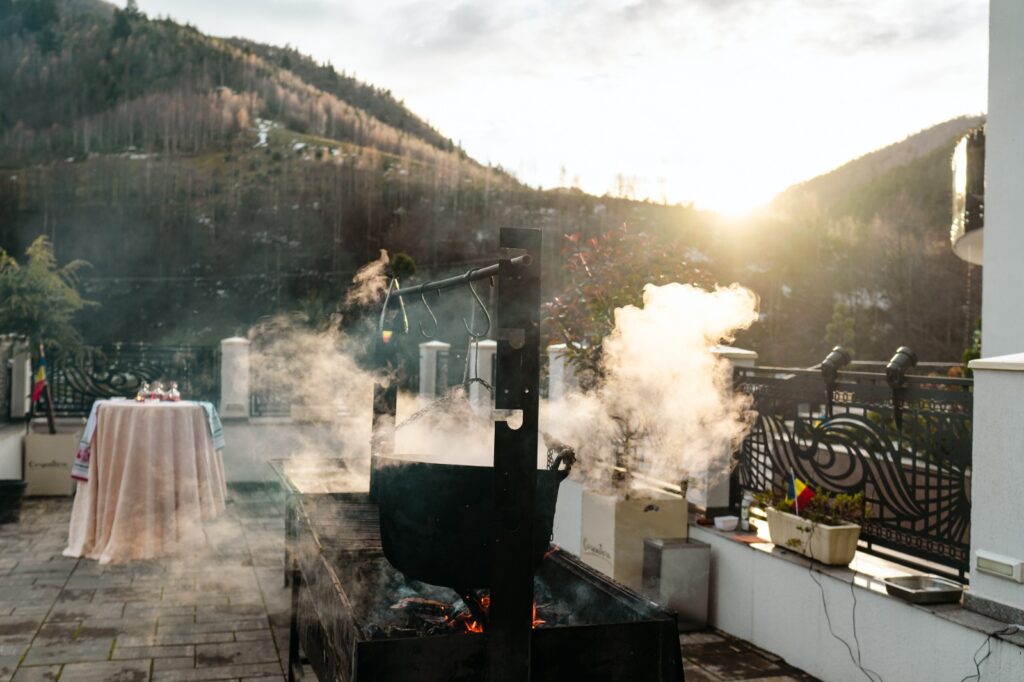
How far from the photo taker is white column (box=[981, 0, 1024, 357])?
6.59 metres

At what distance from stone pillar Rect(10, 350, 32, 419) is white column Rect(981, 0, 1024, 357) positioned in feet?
33.2

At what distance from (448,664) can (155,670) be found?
272 centimetres

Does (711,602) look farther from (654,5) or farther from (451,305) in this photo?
(451,305)

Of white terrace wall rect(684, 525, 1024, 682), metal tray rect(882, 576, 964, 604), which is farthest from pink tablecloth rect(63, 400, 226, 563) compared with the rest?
metal tray rect(882, 576, 964, 604)

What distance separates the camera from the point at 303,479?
496 centimetres

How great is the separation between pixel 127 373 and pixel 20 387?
4.03ft

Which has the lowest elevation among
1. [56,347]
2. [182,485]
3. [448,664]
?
[182,485]

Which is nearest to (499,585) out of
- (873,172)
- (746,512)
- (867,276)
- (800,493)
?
(800,493)

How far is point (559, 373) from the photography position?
7.45m

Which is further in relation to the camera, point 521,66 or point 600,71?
point 521,66

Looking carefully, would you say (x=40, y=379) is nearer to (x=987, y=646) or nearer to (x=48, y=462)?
(x=48, y=462)

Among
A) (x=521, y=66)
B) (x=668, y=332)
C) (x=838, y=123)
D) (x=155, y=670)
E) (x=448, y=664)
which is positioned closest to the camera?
(x=448, y=664)

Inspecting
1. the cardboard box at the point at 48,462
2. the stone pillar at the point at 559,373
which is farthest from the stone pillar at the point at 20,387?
the stone pillar at the point at 559,373

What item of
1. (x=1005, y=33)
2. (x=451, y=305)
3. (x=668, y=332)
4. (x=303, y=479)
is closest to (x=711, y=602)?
(x=668, y=332)
